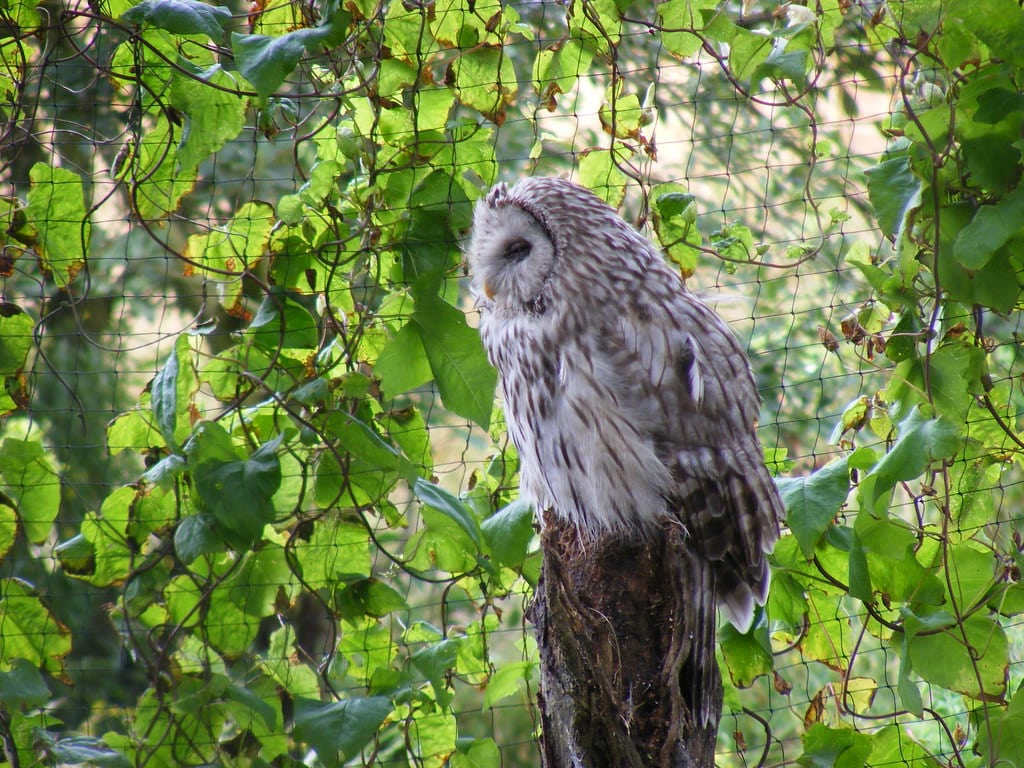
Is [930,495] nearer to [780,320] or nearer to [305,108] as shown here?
[780,320]

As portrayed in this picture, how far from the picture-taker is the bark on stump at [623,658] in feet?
4.76

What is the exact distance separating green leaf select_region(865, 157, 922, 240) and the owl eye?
2.08ft

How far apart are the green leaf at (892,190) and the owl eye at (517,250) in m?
0.64

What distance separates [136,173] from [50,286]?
1.60m

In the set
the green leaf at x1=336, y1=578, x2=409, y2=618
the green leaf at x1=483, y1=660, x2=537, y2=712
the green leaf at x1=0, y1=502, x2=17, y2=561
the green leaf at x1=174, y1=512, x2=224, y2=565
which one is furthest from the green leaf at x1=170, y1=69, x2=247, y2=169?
the green leaf at x1=483, y1=660, x2=537, y2=712

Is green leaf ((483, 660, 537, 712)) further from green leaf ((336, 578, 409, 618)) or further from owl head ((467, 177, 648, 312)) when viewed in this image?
owl head ((467, 177, 648, 312))

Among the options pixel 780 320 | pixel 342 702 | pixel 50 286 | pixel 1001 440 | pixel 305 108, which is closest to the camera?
pixel 342 702

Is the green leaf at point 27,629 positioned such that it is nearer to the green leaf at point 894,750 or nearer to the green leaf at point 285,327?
the green leaf at point 285,327

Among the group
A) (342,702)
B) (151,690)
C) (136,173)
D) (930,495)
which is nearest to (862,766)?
(930,495)

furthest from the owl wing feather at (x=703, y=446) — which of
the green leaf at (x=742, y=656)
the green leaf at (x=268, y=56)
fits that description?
the green leaf at (x=268, y=56)

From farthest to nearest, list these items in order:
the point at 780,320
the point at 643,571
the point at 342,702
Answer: the point at 780,320, the point at 342,702, the point at 643,571

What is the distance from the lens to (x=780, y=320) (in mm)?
3457

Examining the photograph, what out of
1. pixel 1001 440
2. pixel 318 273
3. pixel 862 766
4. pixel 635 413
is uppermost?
pixel 318 273

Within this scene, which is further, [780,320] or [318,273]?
[780,320]
